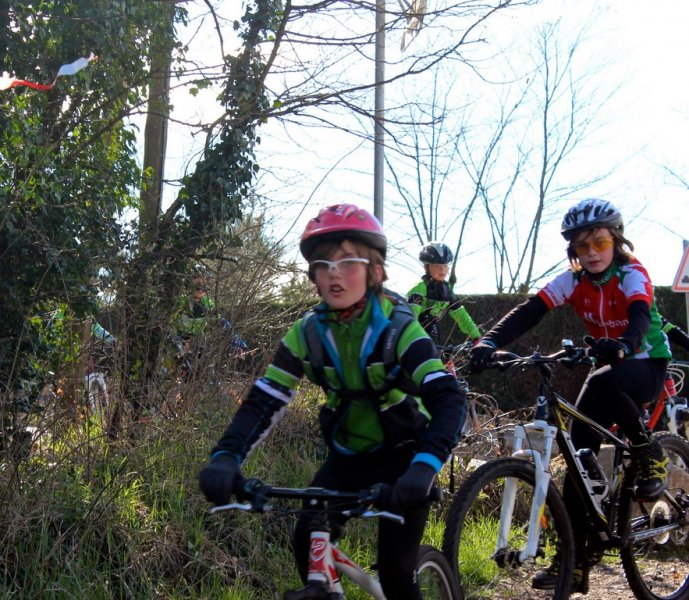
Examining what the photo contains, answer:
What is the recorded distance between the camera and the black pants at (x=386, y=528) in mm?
3221

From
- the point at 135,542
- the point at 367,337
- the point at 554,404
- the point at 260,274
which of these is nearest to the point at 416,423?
the point at 367,337

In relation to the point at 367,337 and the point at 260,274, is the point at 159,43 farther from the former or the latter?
the point at 367,337

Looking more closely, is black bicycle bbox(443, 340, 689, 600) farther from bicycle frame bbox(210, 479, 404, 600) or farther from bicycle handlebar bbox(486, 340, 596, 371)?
bicycle frame bbox(210, 479, 404, 600)

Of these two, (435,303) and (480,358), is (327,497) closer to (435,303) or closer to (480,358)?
(480,358)

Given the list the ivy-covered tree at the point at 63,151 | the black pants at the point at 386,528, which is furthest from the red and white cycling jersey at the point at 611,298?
the ivy-covered tree at the point at 63,151

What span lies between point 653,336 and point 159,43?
4613 mm

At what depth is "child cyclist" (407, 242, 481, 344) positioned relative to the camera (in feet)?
27.9

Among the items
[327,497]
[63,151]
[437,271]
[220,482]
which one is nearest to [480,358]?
[327,497]

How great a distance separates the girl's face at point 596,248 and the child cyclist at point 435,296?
329 cm

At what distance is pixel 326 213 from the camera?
129 inches

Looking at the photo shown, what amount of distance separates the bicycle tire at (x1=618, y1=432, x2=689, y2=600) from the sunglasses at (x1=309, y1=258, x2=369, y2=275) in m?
2.64

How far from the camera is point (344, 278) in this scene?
10.5ft

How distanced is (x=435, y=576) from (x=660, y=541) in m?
2.28

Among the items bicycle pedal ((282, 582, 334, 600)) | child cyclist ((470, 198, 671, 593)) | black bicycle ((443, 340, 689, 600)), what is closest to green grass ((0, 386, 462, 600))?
black bicycle ((443, 340, 689, 600))
